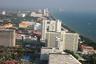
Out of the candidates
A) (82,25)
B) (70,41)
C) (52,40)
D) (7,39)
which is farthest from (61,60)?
(82,25)

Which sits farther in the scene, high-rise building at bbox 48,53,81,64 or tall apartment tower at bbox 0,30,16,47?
tall apartment tower at bbox 0,30,16,47

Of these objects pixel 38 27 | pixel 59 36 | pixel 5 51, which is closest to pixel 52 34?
pixel 59 36

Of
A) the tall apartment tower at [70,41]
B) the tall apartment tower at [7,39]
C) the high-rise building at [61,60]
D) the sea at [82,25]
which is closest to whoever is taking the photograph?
the high-rise building at [61,60]

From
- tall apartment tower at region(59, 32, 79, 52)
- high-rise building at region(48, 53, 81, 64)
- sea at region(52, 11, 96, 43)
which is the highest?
sea at region(52, 11, 96, 43)

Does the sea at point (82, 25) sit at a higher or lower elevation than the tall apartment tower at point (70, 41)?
higher

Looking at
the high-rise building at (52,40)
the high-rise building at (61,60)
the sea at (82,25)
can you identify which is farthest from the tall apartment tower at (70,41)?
the high-rise building at (61,60)

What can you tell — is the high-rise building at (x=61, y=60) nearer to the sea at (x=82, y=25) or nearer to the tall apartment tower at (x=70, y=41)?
the tall apartment tower at (x=70, y=41)

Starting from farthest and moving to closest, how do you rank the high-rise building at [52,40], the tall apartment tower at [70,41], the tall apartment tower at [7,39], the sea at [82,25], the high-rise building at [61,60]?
the sea at [82,25], the tall apartment tower at [7,39], the tall apartment tower at [70,41], the high-rise building at [52,40], the high-rise building at [61,60]

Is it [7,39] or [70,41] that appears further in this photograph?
[7,39]

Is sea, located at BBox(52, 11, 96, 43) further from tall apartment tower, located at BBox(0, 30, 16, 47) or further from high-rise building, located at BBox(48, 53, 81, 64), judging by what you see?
high-rise building, located at BBox(48, 53, 81, 64)

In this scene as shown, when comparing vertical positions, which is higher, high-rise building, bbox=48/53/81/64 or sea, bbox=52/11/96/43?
sea, bbox=52/11/96/43

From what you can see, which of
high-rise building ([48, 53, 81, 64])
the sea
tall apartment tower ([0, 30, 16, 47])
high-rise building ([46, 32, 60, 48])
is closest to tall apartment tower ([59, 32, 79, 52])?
high-rise building ([46, 32, 60, 48])

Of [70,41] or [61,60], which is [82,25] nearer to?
[70,41]
